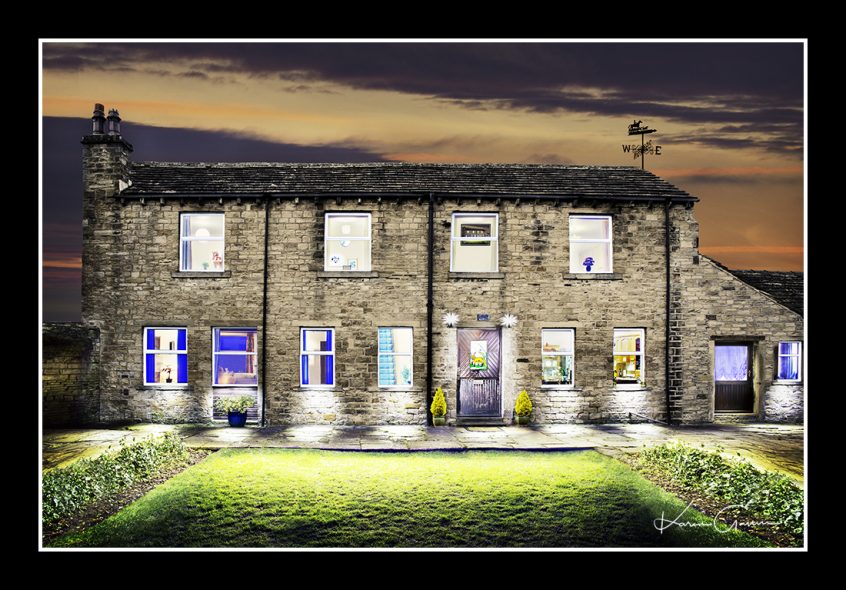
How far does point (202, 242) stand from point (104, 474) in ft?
22.9

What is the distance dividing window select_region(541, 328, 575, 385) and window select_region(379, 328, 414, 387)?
3.55 m

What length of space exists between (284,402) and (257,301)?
2667 mm

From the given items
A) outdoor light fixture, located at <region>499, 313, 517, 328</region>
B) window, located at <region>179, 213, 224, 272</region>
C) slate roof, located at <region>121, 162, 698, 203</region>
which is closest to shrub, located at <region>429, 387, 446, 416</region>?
outdoor light fixture, located at <region>499, 313, 517, 328</region>

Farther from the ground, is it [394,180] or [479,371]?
[394,180]

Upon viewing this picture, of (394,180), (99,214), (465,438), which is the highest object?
(394,180)

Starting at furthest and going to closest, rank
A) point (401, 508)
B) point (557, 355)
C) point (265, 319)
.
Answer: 1. point (557, 355)
2. point (265, 319)
3. point (401, 508)

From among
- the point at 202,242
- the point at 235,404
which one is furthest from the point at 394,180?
the point at 235,404

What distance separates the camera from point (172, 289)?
1265 cm

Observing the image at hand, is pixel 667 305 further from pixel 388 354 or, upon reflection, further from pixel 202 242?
pixel 202 242

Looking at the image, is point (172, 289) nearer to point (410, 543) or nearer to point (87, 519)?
point (87, 519)

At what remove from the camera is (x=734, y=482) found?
7.04 metres

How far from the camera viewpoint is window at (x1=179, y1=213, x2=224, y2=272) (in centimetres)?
1283

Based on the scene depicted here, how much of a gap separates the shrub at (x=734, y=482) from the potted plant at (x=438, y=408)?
4.77 metres

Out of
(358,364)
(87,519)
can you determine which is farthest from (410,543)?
(358,364)
